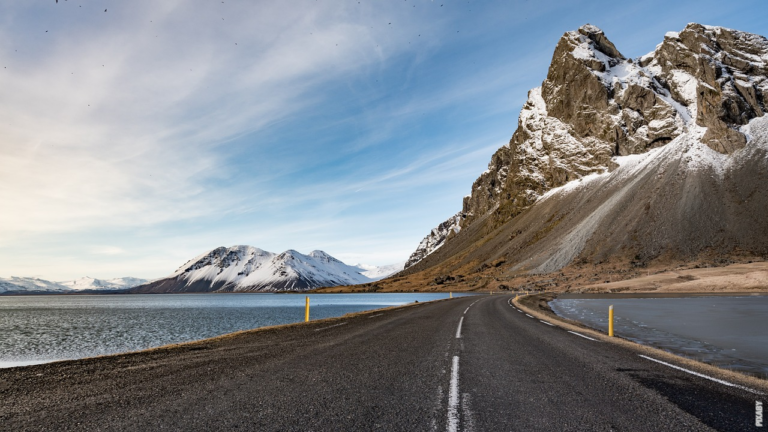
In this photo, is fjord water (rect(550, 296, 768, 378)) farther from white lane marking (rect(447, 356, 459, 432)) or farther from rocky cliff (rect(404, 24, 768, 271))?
rocky cliff (rect(404, 24, 768, 271))

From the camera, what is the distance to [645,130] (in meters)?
148

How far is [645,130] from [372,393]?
17258 cm

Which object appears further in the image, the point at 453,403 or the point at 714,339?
the point at 714,339

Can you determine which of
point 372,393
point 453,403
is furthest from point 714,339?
point 372,393

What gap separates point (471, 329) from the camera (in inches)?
733

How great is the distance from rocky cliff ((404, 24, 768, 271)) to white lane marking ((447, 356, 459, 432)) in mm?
108579

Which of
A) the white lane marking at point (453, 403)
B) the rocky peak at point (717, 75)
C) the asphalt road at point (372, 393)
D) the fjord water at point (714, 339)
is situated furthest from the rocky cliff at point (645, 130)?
the white lane marking at point (453, 403)

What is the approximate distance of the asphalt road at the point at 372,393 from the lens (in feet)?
18.6

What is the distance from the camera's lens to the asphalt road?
5.68 metres

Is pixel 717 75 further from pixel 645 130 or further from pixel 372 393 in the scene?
pixel 372 393

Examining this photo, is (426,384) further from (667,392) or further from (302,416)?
(667,392)

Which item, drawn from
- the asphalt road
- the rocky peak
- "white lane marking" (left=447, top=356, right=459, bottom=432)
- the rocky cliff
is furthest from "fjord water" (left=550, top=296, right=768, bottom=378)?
the rocky peak

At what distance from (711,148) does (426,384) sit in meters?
150

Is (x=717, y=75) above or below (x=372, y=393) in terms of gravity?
above
